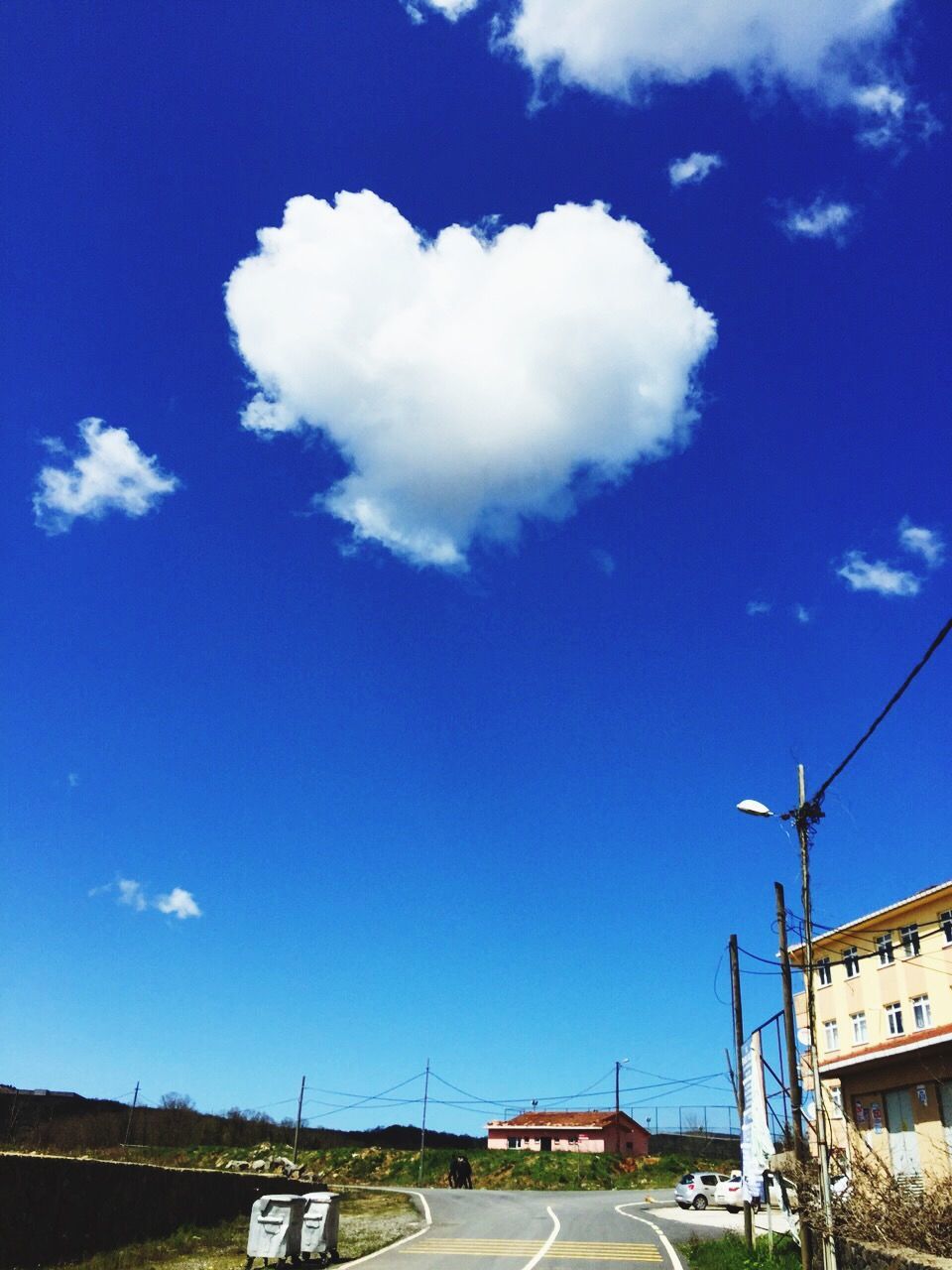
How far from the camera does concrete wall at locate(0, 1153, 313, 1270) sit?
45.7 feet

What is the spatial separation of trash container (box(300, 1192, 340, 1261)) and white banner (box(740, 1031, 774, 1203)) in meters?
7.89

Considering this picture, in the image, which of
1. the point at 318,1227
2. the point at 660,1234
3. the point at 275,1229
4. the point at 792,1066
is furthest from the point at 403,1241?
the point at 792,1066

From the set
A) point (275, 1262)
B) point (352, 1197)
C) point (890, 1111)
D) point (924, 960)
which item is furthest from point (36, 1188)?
point (924, 960)

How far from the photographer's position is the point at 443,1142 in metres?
86.4

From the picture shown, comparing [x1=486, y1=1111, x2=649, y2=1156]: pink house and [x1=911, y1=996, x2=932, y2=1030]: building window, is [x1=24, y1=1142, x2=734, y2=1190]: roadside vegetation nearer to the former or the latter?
[x1=486, y1=1111, x2=649, y2=1156]: pink house

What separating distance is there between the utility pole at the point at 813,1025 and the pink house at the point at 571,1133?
68.5m

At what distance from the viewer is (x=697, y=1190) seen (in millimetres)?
36219

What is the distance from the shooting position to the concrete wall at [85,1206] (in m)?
13.9

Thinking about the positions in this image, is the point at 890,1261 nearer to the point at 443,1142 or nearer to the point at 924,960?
the point at 924,960

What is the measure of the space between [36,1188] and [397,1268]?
625 centimetres

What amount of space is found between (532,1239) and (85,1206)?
11175 millimetres

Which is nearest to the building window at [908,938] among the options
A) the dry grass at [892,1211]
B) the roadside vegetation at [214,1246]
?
the roadside vegetation at [214,1246]

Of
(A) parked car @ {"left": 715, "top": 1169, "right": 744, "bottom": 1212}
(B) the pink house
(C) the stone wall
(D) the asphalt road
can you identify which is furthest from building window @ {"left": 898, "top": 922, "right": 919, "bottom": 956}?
(B) the pink house

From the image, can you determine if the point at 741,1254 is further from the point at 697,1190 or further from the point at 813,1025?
the point at 697,1190
